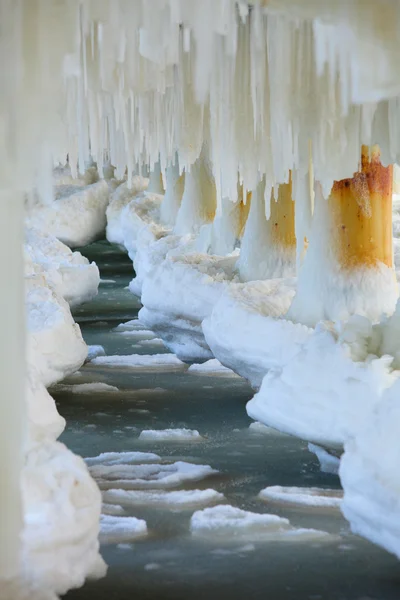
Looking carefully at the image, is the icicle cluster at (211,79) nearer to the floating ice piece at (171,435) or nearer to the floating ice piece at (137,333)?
the floating ice piece at (171,435)

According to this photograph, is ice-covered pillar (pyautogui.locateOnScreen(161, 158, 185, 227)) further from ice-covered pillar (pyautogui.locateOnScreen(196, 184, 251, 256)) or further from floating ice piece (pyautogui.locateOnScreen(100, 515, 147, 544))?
floating ice piece (pyautogui.locateOnScreen(100, 515, 147, 544))

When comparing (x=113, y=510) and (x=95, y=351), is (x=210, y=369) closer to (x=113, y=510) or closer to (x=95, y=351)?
(x=95, y=351)

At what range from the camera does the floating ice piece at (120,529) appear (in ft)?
18.0

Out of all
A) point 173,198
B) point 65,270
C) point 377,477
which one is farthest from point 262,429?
point 173,198

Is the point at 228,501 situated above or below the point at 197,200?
below

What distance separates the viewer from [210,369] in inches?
445

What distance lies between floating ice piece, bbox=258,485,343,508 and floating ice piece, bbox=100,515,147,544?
980 mm

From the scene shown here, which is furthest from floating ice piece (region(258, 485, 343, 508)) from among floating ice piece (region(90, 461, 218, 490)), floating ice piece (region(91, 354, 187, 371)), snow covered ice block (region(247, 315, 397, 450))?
floating ice piece (region(91, 354, 187, 371))

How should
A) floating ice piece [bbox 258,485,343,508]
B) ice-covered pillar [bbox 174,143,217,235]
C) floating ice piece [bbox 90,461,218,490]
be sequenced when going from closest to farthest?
floating ice piece [bbox 258,485,343,508], floating ice piece [bbox 90,461,218,490], ice-covered pillar [bbox 174,143,217,235]

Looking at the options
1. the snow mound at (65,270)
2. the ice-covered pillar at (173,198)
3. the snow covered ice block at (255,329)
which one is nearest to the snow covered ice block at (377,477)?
the snow covered ice block at (255,329)

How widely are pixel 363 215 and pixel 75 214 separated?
16.0 meters

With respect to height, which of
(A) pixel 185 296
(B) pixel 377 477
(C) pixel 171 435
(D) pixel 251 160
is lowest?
(C) pixel 171 435

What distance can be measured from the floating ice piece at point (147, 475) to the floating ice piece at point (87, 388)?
3127 millimetres

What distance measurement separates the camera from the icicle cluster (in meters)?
3.74
